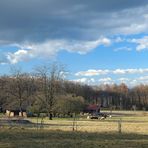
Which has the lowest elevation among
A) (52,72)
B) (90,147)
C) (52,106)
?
(90,147)

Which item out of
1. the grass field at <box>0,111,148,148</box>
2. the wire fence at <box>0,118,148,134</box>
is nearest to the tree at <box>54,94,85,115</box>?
the wire fence at <box>0,118,148,134</box>

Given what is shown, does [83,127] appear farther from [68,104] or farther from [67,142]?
[68,104]

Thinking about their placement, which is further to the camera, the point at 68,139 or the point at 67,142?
the point at 68,139

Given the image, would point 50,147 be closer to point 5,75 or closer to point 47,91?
point 47,91

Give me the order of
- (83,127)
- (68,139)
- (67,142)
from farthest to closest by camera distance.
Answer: (83,127) → (68,139) → (67,142)

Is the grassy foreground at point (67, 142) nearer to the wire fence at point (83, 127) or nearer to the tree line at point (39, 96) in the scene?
the wire fence at point (83, 127)

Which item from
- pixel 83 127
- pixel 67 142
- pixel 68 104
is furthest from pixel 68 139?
pixel 68 104

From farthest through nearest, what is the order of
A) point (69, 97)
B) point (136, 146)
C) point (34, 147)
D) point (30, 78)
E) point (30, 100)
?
point (30, 78) → point (30, 100) → point (69, 97) → point (136, 146) → point (34, 147)

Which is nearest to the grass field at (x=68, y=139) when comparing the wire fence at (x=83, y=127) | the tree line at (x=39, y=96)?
the wire fence at (x=83, y=127)

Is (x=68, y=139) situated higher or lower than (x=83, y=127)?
lower

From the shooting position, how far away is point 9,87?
12938cm

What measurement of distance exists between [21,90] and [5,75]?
21737 mm

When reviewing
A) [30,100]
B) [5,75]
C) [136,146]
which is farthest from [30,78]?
[136,146]

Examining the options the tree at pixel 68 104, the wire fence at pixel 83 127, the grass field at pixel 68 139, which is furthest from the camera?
the tree at pixel 68 104
